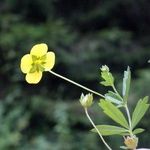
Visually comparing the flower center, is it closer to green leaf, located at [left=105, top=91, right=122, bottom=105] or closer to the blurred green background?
green leaf, located at [left=105, top=91, right=122, bottom=105]

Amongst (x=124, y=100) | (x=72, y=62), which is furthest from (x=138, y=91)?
(x=124, y=100)

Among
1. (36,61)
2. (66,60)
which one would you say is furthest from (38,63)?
(66,60)

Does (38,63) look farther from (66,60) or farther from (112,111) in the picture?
(66,60)

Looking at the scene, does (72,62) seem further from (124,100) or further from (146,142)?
(124,100)

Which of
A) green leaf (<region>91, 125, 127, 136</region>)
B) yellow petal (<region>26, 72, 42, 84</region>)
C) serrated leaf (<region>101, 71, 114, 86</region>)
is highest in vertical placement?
yellow petal (<region>26, 72, 42, 84</region>)

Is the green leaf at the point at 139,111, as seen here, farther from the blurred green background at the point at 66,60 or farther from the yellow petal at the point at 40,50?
the blurred green background at the point at 66,60

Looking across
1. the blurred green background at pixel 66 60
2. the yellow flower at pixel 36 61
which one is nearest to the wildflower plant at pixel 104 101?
the yellow flower at pixel 36 61

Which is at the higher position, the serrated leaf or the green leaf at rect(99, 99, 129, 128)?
the serrated leaf

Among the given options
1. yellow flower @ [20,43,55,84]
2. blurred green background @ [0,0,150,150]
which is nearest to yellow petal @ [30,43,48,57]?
yellow flower @ [20,43,55,84]

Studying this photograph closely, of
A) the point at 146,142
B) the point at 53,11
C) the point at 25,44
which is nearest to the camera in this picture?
the point at 146,142
